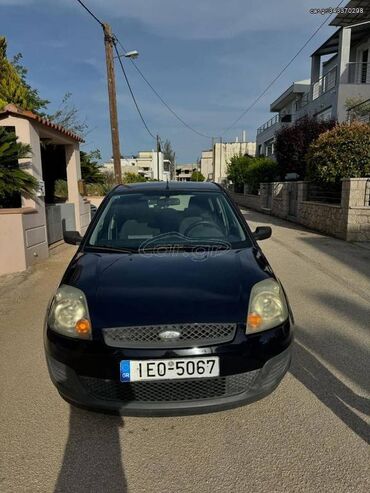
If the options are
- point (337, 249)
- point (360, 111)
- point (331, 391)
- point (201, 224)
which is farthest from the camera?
point (360, 111)

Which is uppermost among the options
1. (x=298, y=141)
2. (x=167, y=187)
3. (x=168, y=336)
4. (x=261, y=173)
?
(x=298, y=141)

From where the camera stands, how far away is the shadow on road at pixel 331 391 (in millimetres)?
2555

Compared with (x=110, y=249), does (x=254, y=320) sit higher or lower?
lower

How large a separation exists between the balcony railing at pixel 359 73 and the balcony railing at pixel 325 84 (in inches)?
30.2

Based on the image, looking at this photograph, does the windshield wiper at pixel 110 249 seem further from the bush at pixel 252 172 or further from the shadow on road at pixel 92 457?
the bush at pixel 252 172

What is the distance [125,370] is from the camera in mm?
2189

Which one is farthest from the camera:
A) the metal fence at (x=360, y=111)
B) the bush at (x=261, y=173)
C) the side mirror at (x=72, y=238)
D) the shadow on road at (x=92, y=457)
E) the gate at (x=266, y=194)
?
the bush at (x=261, y=173)

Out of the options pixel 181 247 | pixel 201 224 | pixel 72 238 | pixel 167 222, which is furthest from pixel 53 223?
pixel 181 247

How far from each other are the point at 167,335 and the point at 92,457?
2.81 feet

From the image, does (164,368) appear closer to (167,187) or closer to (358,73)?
(167,187)

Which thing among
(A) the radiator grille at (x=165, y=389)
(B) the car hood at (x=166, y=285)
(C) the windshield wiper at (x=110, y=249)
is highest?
(C) the windshield wiper at (x=110, y=249)

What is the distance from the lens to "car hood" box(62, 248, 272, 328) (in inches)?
90.7

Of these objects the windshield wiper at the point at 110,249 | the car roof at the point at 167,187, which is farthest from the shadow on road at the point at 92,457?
the car roof at the point at 167,187

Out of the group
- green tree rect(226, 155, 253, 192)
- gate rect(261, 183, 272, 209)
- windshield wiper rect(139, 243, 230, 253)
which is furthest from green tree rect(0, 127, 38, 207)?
green tree rect(226, 155, 253, 192)
